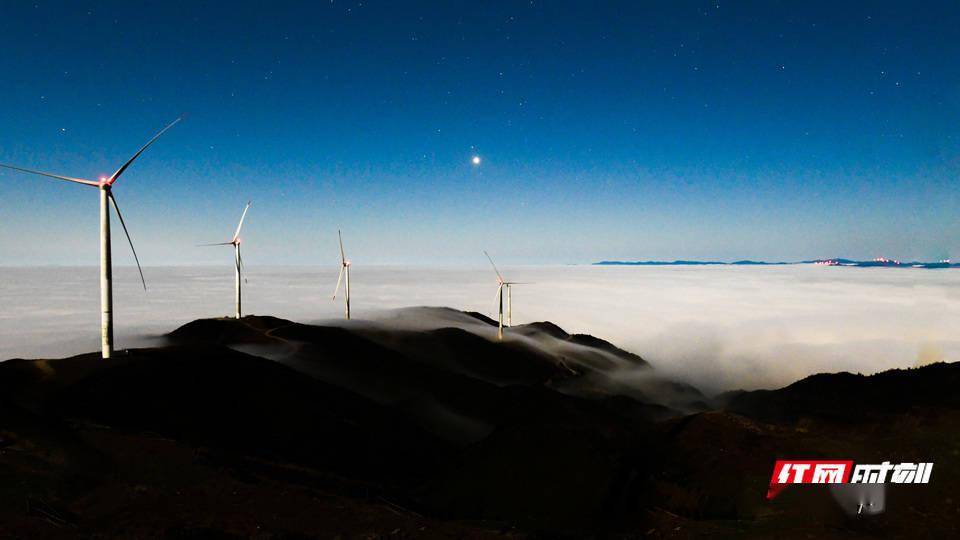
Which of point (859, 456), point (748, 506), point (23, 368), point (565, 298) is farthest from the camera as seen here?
point (565, 298)

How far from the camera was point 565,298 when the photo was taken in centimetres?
19512

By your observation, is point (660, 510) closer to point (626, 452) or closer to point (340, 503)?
point (626, 452)

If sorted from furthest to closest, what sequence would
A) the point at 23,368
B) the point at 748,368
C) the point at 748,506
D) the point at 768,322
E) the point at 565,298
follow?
the point at 565,298 → the point at 768,322 → the point at 748,368 → the point at 23,368 → the point at 748,506

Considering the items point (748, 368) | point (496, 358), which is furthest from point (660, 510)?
point (748, 368)

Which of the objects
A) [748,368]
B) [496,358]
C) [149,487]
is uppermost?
[149,487]

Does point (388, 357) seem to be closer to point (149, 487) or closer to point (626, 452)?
point (626, 452)

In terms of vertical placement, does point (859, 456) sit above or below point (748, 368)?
above

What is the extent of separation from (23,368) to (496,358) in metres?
40.2

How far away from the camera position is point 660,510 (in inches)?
671

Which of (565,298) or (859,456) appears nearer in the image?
(859,456)

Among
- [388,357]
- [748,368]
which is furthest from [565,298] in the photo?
[388,357]

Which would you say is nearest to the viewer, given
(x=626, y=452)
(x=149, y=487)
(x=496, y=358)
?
(x=149, y=487)

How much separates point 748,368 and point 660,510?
278 feet

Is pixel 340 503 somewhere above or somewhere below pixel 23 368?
below
